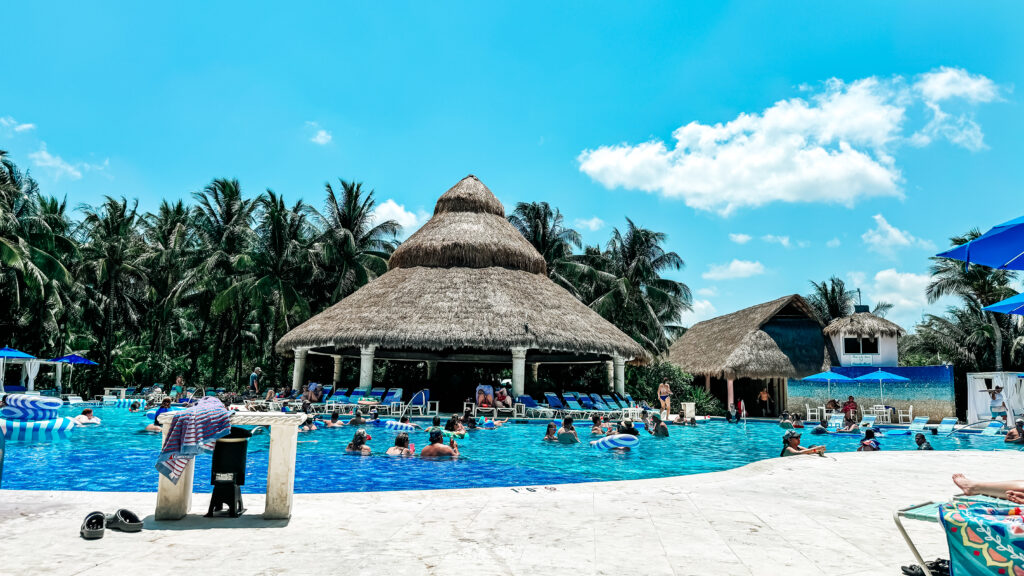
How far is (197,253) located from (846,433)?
27189mm

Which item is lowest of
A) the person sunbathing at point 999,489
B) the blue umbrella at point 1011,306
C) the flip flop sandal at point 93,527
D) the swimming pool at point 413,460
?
the swimming pool at point 413,460

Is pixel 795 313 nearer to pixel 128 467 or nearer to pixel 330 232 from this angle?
pixel 330 232

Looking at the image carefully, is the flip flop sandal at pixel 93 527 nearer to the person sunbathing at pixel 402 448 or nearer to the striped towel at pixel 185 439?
the striped towel at pixel 185 439

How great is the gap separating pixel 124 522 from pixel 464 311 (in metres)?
16.4

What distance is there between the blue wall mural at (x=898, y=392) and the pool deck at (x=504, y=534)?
65.9 ft

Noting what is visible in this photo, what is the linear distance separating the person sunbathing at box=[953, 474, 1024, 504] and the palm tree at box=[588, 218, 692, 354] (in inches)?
1043

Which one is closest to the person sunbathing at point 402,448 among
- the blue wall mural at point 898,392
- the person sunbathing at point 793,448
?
the person sunbathing at point 793,448

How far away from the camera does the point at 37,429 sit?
47.3 ft

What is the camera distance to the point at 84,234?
32.9 meters

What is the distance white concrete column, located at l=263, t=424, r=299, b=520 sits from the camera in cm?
482

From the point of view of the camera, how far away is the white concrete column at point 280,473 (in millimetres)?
4824

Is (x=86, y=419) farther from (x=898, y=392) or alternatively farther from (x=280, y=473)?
(x=898, y=392)

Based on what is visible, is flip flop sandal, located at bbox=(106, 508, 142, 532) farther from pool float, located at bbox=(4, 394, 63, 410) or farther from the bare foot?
pool float, located at bbox=(4, 394, 63, 410)

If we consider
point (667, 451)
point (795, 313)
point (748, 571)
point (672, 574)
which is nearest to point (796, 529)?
point (748, 571)
